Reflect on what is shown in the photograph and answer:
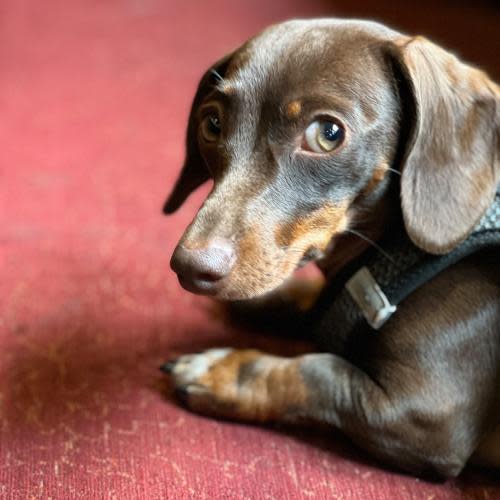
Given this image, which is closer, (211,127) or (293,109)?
(293,109)

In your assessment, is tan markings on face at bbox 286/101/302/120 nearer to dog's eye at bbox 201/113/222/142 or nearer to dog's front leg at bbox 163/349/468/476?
dog's eye at bbox 201/113/222/142

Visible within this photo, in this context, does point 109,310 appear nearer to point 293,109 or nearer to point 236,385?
point 236,385

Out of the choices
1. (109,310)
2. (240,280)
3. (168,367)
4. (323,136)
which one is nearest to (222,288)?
(240,280)

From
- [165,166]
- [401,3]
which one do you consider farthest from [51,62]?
[401,3]

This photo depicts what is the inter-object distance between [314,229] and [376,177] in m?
0.17

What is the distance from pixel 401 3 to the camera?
4172mm

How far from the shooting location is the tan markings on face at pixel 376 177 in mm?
1619

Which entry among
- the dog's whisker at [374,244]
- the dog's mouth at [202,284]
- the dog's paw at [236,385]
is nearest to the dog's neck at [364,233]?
the dog's whisker at [374,244]

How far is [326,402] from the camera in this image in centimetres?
168

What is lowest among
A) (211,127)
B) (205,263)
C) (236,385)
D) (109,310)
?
(109,310)

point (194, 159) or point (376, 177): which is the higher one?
point (376, 177)

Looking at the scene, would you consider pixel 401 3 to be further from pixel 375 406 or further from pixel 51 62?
pixel 375 406

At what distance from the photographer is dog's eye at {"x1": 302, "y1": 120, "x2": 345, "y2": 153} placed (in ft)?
5.07

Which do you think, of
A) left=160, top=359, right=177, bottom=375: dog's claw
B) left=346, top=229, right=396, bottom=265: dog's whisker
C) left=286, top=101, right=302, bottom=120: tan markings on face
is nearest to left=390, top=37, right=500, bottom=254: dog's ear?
left=346, top=229, right=396, bottom=265: dog's whisker
